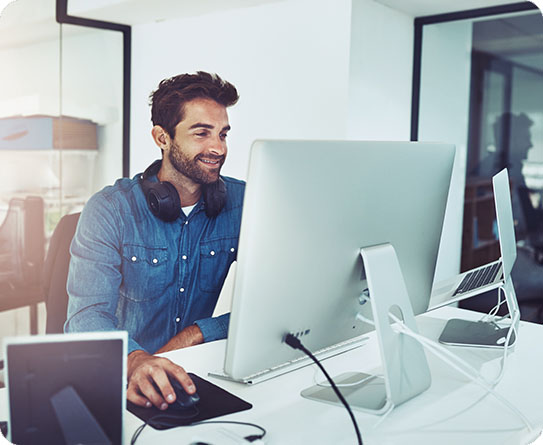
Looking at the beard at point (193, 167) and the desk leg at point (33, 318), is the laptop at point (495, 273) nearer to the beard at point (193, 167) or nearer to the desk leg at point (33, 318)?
the beard at point (193, 167)

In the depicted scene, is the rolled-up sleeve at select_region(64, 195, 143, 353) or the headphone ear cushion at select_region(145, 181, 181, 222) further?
the headphone ear cushion at select_region(145, 181, 181, 222)

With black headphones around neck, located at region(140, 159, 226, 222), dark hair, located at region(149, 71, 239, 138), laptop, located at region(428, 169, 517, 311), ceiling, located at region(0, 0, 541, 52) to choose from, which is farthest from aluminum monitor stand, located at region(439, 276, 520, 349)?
ceiling, located at region(0, 0, 541, 52)

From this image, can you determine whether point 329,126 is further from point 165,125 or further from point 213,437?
point 213,437

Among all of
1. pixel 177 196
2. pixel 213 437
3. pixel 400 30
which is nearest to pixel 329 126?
pixel 400 30

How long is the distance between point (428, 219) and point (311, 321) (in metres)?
0.40

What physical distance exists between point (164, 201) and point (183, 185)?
0.27 m

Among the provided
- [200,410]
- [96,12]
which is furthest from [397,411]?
[96,12]

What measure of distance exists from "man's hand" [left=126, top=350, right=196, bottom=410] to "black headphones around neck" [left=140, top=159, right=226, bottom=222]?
89 centimetres

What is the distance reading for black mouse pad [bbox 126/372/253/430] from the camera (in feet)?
3.59

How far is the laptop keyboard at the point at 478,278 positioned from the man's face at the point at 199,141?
1031 mm

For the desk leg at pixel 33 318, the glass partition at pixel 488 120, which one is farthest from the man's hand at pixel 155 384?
the desk leg at pixel 33 318

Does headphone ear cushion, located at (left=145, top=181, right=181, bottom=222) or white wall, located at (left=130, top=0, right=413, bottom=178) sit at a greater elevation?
white wall, located at (left=130, top=0, right=413, bottom=178)

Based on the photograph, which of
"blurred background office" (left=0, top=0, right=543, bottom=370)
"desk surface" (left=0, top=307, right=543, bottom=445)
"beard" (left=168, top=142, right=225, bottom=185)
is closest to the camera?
"desk surface" (left=0, top=307, right=543, bottom=445)

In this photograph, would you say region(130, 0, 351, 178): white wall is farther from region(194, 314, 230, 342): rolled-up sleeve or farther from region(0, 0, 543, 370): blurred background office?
region(194, 314, 230, 342): rolled-up sleeve
